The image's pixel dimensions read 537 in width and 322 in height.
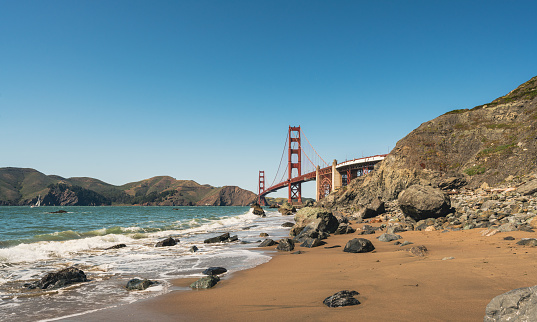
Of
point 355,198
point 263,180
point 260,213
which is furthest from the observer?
point 263,180

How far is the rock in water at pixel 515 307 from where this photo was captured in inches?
98.3

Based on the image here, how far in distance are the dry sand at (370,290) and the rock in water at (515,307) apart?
77cm

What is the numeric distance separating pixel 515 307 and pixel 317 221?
13334 millimetres

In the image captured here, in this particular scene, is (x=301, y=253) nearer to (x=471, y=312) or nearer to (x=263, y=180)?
(x=471, y=312)

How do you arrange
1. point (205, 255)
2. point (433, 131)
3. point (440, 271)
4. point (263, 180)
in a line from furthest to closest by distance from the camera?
point (263, 180), point (433, 131), point (205, 255), point (440, 271)

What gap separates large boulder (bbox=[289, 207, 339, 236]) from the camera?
1576 centimetres

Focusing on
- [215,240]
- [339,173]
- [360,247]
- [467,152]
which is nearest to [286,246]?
[360,247]

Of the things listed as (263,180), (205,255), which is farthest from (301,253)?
(263,180)

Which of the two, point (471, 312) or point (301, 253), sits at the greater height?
point (471, 312)

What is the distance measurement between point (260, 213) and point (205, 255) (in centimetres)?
4300

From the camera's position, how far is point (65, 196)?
183500 millimetres

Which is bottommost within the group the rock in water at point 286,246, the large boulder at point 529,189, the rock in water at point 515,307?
the rock in water at point 286,246

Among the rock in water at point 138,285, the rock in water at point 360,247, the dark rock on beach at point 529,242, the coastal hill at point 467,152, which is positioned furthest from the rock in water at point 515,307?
the coastal hill at point 467,152

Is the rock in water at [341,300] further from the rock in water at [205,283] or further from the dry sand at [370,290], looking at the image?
the rock in water at [205,283]
